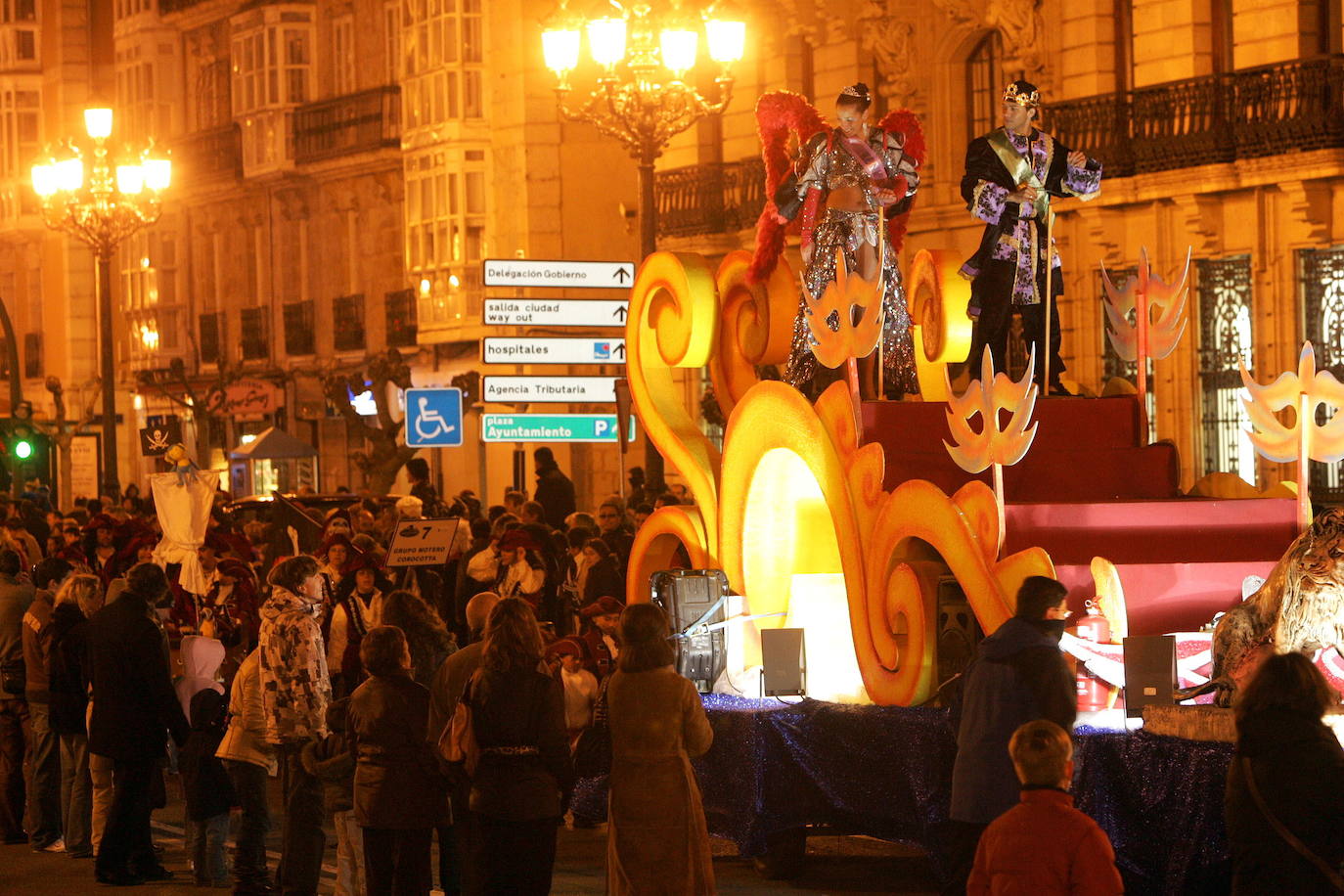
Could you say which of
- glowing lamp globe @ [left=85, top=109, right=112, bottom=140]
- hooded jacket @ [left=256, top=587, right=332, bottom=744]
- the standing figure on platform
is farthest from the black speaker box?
glowing lamp globe @ [left=85, top=109, right=112, bottom=140]

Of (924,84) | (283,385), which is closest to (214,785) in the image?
(924,84)

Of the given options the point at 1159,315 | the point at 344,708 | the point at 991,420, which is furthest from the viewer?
the point at 1159,315

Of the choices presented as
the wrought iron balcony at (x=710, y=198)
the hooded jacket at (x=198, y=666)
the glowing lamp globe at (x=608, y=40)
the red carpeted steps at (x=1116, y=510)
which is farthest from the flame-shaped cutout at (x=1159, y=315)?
the wrought iron balcony at (x=710, y=198)

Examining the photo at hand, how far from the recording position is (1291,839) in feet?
24.6

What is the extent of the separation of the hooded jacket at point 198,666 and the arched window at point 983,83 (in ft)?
53.7

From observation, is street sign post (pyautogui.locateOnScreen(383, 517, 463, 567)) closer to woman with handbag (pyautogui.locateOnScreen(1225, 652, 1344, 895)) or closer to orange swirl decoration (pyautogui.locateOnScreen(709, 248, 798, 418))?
orange swirl decoration (pyautogui.locateOnScreen(709, 248, 798, 418))

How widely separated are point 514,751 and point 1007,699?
73.7 inches

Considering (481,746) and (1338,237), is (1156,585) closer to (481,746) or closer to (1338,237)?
(481,746)

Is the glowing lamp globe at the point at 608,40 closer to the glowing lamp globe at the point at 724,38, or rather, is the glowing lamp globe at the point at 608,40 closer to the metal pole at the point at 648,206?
the metal pole at the point at 648,206

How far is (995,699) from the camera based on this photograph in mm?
9484

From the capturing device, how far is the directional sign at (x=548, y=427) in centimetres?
2203

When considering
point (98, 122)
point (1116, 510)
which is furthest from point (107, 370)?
point (1116, 510)

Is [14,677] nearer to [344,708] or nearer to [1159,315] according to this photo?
[344,708]

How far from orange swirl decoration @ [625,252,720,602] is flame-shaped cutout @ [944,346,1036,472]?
9.79 feet
